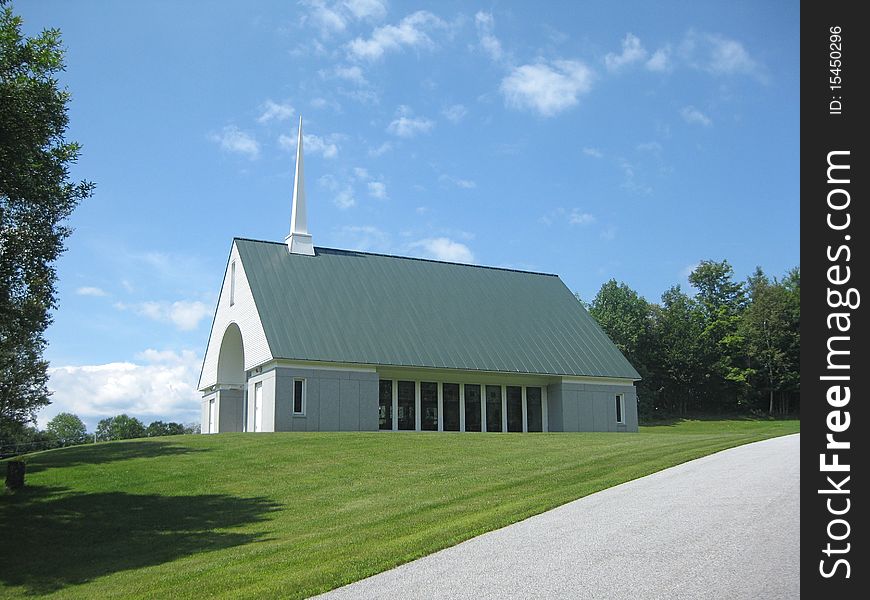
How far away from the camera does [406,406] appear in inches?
1324

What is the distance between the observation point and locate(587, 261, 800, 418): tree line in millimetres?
65250

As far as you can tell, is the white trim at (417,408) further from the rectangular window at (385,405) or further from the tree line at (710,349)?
the tree line at (710,349)

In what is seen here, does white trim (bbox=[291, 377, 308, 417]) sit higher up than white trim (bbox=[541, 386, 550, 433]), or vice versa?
white trim (bbox=[291, 377, 308, 417])

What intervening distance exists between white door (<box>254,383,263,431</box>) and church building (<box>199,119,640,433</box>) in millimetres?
81

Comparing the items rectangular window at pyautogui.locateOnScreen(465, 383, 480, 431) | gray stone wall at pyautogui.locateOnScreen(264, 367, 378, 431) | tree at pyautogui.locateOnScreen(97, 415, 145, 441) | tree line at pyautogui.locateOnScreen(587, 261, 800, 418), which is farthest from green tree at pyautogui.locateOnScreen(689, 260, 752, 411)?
tree at pyautogui.locateOnScreen(97, 415, 145, 441)

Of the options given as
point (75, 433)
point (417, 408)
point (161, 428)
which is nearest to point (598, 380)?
point (417, 408)

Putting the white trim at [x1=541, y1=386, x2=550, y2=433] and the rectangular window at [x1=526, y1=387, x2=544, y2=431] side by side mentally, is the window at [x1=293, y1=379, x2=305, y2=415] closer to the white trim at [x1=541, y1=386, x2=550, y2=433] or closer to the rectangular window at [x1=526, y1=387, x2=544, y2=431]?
the rectangular window at [x1=526, y1=387, x2=544, y2=431]

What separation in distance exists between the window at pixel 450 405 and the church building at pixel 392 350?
7cm

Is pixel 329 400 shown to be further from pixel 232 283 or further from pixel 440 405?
pixel 232 283

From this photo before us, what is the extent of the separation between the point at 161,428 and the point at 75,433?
3796cm

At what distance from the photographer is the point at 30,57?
1616 centimetres

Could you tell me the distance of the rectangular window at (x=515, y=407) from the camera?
3600 cm

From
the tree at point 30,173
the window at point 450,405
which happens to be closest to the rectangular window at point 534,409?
the window at point 450,405

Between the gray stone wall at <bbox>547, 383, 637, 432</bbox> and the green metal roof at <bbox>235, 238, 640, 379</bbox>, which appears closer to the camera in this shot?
the green metal roof at <bbox>235, 238, 640, 379</bbox>
